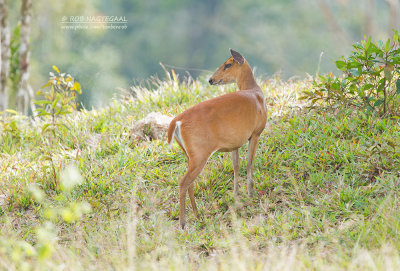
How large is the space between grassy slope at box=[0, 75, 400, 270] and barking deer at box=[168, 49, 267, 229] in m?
0.40

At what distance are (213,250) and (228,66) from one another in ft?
7.46

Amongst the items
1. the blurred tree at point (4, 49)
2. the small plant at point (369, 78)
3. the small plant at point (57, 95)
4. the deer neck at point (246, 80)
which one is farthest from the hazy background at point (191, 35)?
the deer neck at point (246, 80)

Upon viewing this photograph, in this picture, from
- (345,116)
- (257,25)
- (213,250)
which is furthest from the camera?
(257,25)

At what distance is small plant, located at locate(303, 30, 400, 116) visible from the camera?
208 inches

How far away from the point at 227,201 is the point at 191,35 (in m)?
26.0

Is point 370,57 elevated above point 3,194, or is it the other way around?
point 370,57

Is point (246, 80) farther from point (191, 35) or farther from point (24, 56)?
point (191, 35)

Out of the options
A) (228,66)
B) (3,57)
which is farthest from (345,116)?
(3,57)

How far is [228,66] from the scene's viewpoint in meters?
Result: 5.50

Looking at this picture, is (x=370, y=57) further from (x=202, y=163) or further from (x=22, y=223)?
(x=22, y=223)

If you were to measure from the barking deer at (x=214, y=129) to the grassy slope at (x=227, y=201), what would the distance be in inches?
15.8

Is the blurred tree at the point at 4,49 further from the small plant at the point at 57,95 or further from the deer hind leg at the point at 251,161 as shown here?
the deer hind leg at the point at 251,161

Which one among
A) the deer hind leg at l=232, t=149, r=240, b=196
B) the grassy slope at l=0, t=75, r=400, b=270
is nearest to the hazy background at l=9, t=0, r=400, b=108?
the grassy slope at l=0, t=75, r=400, b=270

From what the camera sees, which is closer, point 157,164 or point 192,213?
point 192,213
